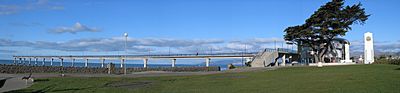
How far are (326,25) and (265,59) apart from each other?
374 inches

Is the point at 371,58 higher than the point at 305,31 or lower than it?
lower

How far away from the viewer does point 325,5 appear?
171 feet

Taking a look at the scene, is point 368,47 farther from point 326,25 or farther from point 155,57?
point 155,57

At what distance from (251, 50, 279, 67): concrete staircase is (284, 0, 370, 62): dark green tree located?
405 cm

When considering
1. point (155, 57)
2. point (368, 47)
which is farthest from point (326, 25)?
point (155, 57)

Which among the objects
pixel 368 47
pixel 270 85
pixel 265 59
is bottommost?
pixel 270 85

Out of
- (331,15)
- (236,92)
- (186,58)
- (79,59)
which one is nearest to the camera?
(236,92)

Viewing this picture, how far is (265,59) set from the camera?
56.2 metres

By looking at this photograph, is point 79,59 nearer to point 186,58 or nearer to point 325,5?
point 186,58

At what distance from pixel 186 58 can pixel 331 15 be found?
142ft

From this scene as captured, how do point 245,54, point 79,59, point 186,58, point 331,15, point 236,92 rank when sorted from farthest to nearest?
1. point 79,59
2. point 186,58
3. point 245,54
4. point 331,15
5. point 236,92

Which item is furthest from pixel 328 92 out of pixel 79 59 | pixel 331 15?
pixel 79 59

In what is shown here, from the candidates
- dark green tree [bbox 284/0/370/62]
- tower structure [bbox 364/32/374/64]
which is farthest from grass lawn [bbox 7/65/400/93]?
dark green tree [bbox 284/0/370/62]

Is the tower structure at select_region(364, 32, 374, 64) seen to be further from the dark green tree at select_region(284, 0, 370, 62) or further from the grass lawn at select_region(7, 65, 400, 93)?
the grass lawn at select_region(7, 65, 400, 93)
